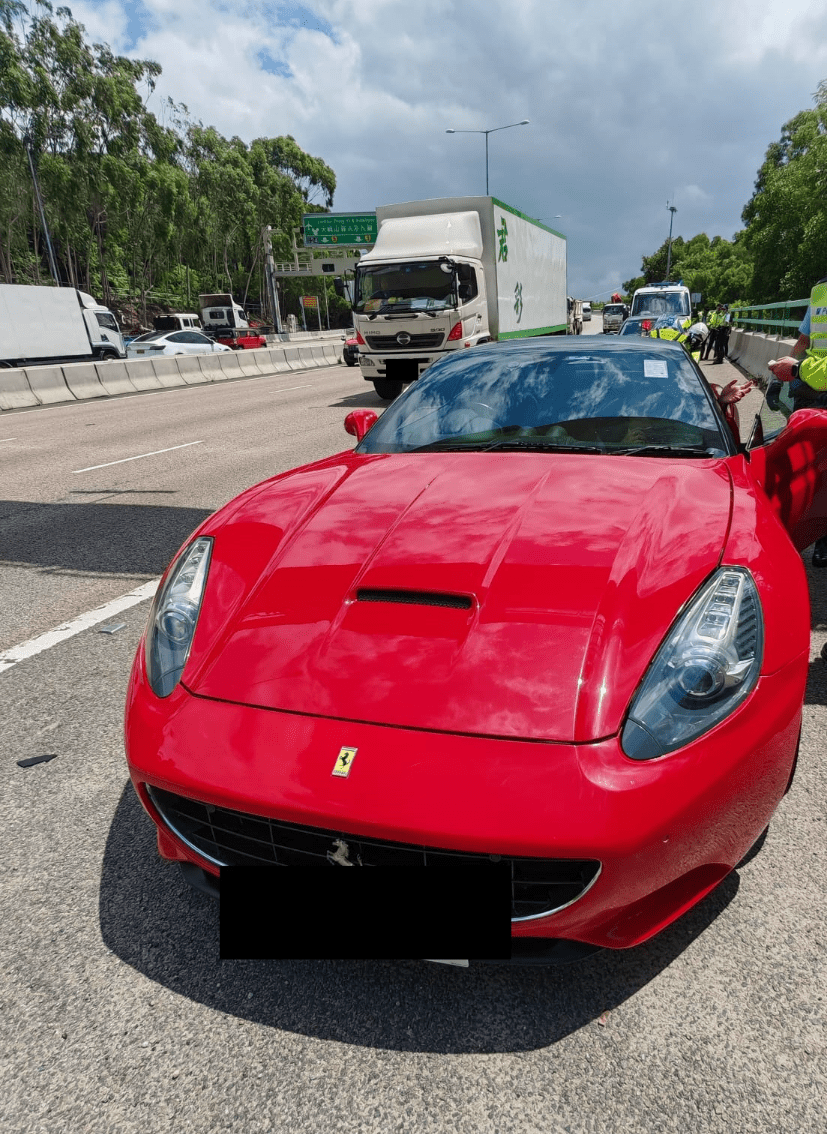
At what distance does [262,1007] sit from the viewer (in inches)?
68.3

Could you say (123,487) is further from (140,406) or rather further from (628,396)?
(140,406)

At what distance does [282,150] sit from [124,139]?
3719 cm

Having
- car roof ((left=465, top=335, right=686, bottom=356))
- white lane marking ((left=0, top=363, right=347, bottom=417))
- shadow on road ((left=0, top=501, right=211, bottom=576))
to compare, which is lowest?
white lane marking ((left=0, top=363, right=347, bottom=417))

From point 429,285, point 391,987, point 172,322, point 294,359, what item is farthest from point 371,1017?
point 172,322

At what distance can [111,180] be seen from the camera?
44.1 meters

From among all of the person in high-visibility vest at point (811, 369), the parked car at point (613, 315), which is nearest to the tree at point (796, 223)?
the parked car at point (613, 315)

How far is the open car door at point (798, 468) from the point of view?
3334mm

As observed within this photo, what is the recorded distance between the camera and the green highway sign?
4734 centimetres

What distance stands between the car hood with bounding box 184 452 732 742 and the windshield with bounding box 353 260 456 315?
12.3 meters

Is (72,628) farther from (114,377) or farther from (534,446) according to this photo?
(114,377)

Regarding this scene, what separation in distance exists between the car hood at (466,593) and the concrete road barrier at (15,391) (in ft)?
56.2

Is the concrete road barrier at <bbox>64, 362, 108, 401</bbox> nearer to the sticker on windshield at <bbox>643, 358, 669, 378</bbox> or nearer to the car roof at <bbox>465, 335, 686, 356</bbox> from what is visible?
the car roof at <bbox>465, 335, 686, 356</bbox>

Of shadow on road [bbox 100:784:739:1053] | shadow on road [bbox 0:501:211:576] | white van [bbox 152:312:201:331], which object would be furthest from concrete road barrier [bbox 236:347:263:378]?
shadow on road [bbox 100:784:739:1053]

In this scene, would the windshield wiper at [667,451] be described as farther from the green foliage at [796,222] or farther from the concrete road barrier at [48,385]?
the green foliage at [796,222]
